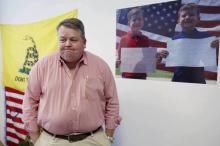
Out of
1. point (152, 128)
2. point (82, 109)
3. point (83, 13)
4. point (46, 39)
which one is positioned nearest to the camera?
point (82, 109)

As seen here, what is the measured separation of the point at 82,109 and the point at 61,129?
0.19 metres

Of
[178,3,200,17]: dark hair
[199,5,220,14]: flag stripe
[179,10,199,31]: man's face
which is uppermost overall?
[178,3,200,17]: dark hair

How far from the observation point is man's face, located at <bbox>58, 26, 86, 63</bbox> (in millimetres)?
1561

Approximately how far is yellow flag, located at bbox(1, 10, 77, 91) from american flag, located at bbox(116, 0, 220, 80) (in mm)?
838

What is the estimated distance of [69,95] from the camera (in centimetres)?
157

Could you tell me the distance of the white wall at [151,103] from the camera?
1.71 metres

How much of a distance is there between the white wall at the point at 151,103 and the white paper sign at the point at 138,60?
11 centimetres

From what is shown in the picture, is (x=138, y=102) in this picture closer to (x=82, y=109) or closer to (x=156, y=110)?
(x=156, y=110)

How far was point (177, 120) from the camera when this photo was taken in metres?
1.85

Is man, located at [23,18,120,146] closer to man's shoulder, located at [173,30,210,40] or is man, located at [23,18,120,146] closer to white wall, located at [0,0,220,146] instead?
white wall, located at [0,0,220,146]

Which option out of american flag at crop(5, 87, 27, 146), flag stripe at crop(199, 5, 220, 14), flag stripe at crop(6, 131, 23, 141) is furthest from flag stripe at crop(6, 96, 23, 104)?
flag stripe at crop(199, 5, 220, 14)

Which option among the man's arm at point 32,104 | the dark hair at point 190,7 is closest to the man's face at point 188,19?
the dark hair at point 190,7

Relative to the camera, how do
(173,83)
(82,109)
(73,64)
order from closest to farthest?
(82,109), (73,64), (173,83)

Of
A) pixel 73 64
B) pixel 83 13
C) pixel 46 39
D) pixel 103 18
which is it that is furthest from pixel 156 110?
pixel 46 39
